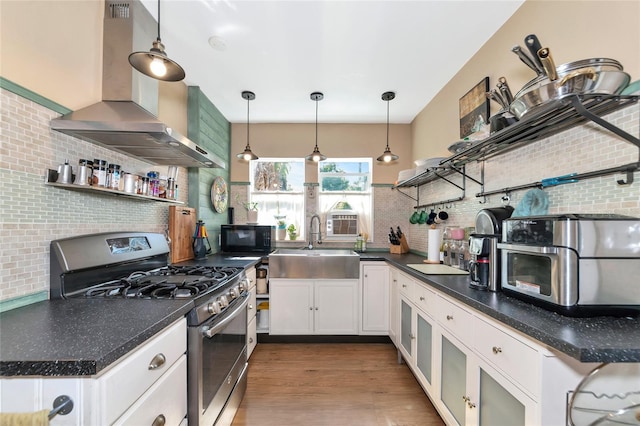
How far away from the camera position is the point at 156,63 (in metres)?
1.33

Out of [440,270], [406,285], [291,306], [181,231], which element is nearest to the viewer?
[440,270]

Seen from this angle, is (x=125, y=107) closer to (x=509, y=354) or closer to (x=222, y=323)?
(x=222, y=323)

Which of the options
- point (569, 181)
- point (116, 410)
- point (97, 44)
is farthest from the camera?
point (97, 44)

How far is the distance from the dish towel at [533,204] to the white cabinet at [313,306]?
5.66 ft

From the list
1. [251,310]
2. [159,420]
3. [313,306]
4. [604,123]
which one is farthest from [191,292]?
[604,123]

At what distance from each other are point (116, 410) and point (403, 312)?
7.02 feet

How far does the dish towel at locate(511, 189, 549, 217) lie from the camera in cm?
145

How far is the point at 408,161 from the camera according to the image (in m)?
3.61

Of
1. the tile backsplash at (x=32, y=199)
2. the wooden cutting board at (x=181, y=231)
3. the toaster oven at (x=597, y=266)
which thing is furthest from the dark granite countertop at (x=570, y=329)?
the wooden cutting board at (x=181, y=231)

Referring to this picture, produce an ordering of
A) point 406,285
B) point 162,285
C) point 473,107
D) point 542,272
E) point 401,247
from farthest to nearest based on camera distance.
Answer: point 401,247 < point 406,285 < point 473,107 < point 162,285 < point 542,272

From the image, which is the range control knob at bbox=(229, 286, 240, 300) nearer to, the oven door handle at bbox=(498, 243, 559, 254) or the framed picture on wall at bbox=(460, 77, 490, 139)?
the oven door handle at bbox=(498, 243, 559, 254)

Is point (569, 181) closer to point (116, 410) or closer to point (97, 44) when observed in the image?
point (116, 410)

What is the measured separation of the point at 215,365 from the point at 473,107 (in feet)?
8.59

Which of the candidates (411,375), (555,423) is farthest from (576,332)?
(411,375)
